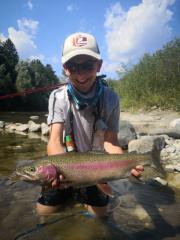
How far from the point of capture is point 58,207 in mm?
4359

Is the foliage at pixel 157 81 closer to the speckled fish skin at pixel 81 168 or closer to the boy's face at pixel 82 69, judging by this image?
the boy's face at pixel 82 69

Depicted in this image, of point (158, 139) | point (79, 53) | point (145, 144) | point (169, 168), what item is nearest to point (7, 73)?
point (158, 139)

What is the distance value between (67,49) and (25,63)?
5841 centimetres

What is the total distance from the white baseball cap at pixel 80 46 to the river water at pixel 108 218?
2.34 m

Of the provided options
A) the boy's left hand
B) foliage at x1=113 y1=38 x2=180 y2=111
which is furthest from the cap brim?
foliage at x1=113 y1=38 x2=180 y2=111

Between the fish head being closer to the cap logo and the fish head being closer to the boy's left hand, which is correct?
the boy's left hand

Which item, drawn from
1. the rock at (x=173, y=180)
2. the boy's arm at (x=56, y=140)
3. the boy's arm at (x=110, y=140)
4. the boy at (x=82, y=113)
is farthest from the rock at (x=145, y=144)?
the boy's arm at (x=56, y=140)

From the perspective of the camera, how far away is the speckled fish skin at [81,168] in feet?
10.0

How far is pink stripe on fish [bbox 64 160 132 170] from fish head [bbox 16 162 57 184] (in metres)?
0.21

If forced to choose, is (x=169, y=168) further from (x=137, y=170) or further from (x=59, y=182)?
(x=59, y=182)

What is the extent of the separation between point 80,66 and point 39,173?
4.73 ft

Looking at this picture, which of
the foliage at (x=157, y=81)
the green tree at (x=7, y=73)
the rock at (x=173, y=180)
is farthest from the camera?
the green tree at (x=7, y=73)

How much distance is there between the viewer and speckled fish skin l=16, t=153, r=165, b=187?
305cm

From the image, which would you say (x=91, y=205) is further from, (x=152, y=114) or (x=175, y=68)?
(x=175, y=68)
